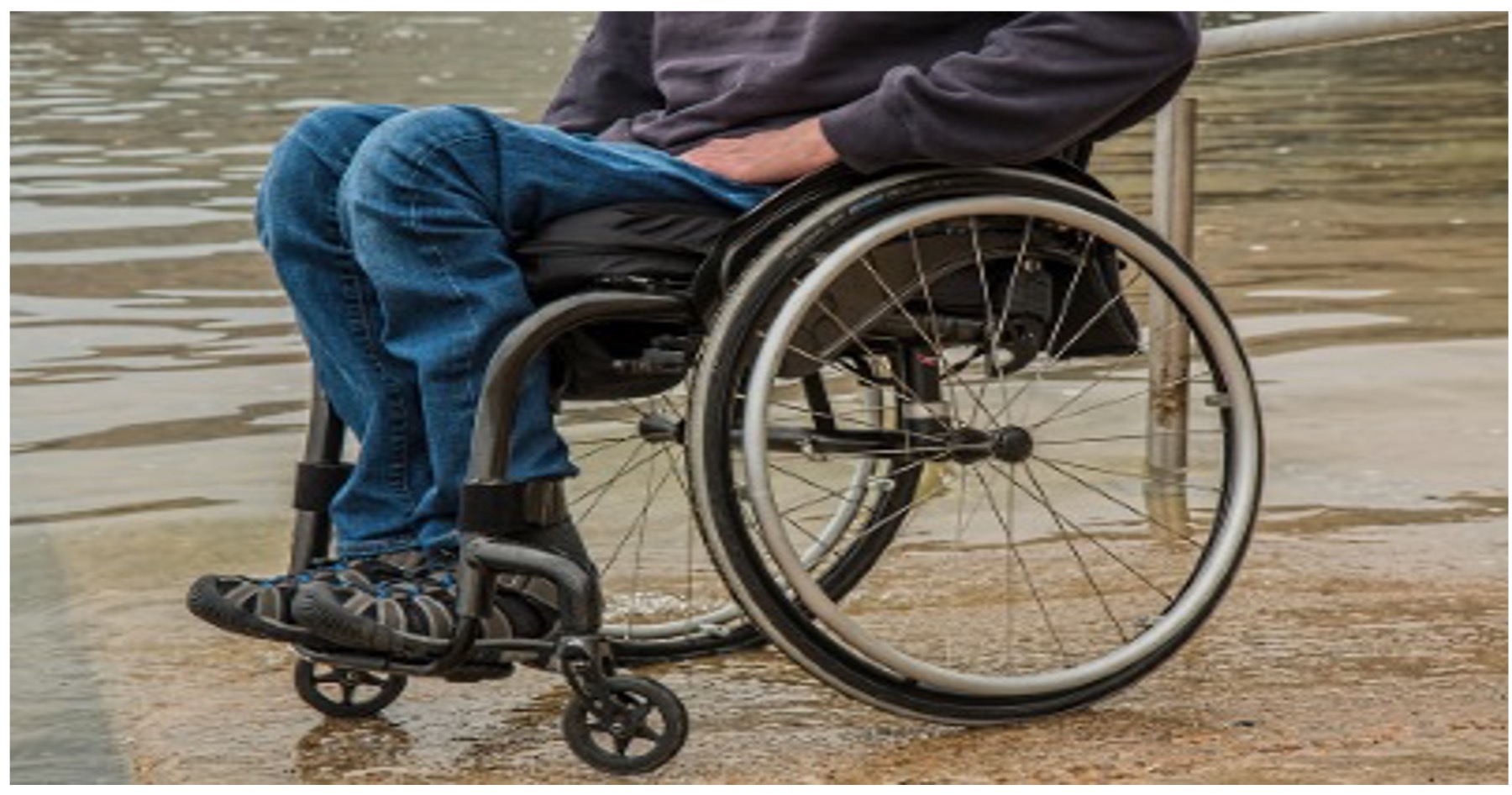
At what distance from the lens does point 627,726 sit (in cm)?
298

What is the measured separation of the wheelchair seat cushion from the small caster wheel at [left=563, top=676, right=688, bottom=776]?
1.33ft

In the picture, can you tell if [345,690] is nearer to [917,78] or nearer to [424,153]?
[424,153]

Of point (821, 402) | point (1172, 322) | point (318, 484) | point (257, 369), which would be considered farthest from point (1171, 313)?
point (257, 369)

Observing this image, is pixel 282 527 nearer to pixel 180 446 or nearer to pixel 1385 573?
pixel 180 446

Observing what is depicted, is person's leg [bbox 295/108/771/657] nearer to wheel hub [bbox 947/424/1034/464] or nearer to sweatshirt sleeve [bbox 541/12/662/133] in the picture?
wheel hub [bbox 947/424/1034/464]

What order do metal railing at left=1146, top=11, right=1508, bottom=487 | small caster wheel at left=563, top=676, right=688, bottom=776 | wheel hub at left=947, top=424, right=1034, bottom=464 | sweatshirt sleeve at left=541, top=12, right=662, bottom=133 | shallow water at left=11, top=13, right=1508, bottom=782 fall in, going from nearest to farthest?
small caster wheel at left=563, top=676, right=688, bottom=776 < wheel hub at left=947, top=424, right=1034, bottom=464 < shallow water at left=11, top=13, right=1508, bottom=782 < sweatshirt sleeve at left=541, top=12, right=662, bottom=133 < metal railing at left=1146, top=11, right=1508, bottom=487

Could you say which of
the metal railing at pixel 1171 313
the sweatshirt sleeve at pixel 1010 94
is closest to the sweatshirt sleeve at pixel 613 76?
the sweatshirt sleeve at pixel 1010 94

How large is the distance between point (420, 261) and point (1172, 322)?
200 centimetres

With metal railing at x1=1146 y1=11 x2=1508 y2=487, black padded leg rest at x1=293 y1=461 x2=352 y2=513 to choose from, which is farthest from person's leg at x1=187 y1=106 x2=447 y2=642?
metal railing at x1=1146 y1=11 x2=1508 y2=487

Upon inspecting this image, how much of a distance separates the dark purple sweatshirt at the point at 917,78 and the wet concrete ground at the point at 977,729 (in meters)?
0.61

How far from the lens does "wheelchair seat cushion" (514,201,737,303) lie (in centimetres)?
305

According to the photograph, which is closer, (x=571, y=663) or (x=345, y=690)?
(x=571, y=663)

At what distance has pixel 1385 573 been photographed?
4.07 metres

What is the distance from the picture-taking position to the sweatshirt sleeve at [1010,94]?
3.01 meters
